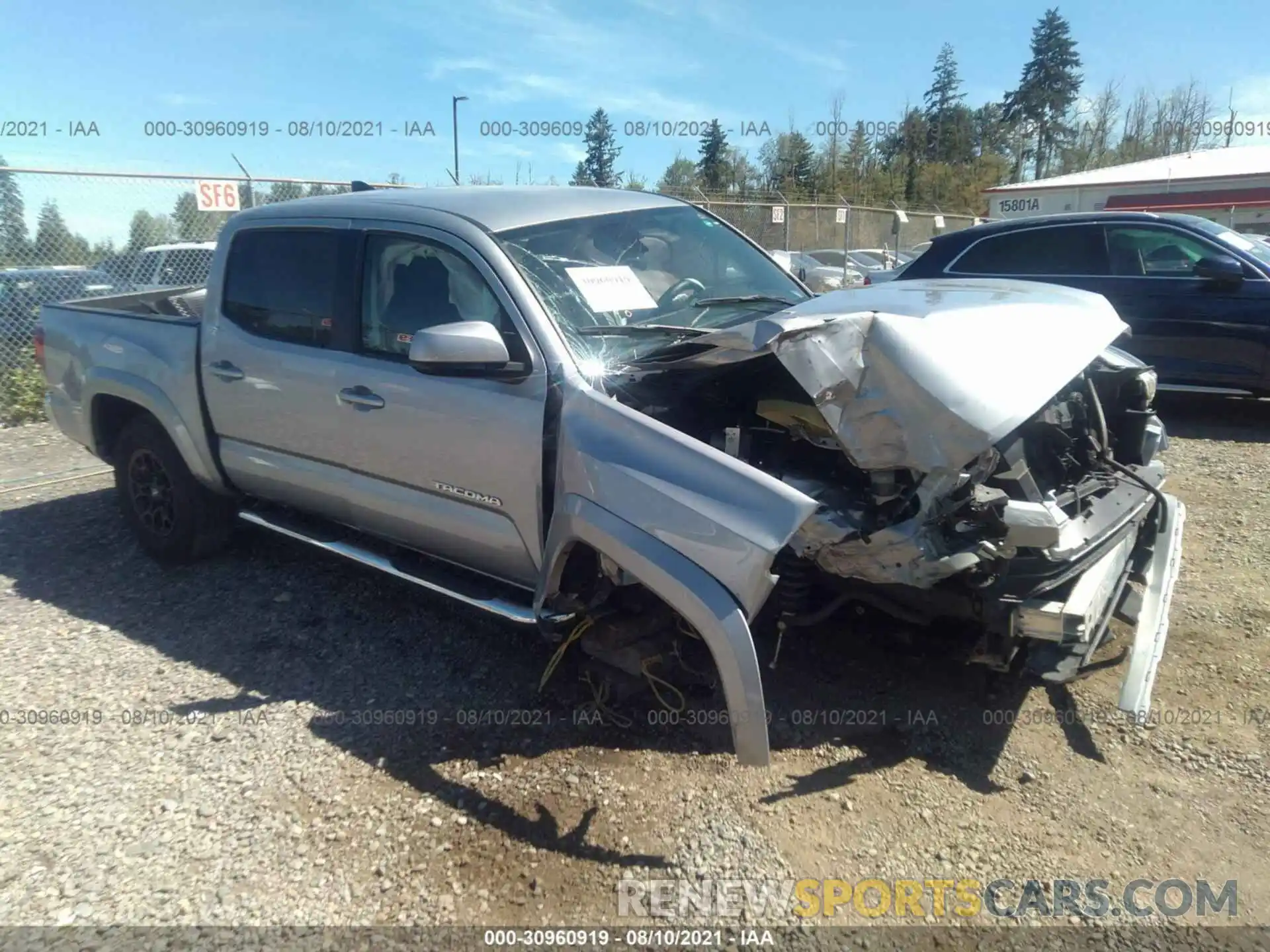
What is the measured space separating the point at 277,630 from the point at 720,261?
110 inches

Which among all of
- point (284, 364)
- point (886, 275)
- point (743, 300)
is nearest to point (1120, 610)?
point (743, 300)

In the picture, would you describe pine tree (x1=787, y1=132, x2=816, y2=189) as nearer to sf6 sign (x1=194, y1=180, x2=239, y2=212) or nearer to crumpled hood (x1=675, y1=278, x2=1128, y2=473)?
sf6 sign (x1=194, y1=180, x2=239, y2=212)

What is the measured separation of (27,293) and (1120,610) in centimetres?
1064

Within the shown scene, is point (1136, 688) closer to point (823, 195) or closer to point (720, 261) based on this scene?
point (720, 261)

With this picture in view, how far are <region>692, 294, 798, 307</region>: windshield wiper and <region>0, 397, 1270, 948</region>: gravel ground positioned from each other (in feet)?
5.01

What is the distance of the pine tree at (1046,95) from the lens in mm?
53906

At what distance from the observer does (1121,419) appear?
13.2 ft

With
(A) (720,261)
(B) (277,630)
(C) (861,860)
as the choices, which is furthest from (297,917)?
(A) (720,261)

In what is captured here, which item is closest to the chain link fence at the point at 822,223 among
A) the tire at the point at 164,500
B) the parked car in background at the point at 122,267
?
the parked car in background at the point at 122,267

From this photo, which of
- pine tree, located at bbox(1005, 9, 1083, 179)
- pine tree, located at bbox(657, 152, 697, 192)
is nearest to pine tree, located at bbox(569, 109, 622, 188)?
pine tree, located at bbox(657, 152, 697, 192)

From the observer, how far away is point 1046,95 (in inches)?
2131

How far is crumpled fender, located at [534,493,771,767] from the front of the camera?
8.53ft

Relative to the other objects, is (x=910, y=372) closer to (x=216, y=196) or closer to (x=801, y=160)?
(x=216, y=196)

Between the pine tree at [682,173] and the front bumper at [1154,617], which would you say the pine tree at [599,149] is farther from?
the front bumper at [1154,617]
